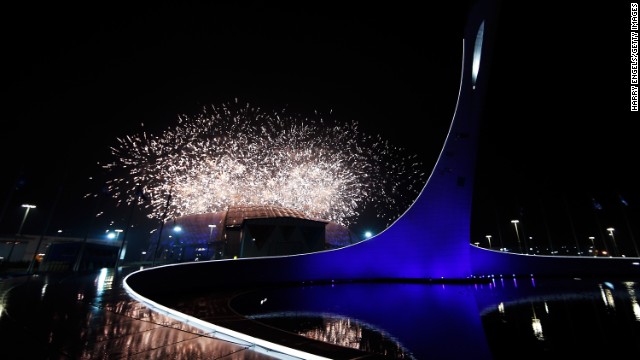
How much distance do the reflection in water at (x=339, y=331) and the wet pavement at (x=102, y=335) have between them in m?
2.68

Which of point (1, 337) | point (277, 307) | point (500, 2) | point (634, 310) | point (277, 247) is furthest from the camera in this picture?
point (277, 247)

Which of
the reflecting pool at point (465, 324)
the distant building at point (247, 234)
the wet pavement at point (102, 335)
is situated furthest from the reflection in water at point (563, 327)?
the distant building at point (247, 234)

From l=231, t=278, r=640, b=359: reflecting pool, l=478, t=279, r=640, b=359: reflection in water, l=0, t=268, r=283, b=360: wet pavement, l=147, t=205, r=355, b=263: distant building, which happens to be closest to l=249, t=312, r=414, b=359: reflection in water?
l=231, t=278, r=640, b=359: reflecting pool

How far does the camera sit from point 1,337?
432 cm

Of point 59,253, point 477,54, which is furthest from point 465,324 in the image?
point 59,253

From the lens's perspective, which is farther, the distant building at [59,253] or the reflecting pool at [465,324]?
the distant building at [59,253]

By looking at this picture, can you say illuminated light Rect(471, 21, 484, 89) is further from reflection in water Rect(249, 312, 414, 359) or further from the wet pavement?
the wet pavement

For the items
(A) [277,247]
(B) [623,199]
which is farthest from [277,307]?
(B) [623,199]

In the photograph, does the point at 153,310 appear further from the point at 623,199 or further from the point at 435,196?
the point at 623,199

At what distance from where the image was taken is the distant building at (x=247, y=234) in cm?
3366

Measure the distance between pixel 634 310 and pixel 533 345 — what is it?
698cm

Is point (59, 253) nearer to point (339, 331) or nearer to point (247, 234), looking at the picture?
point (247, 234)

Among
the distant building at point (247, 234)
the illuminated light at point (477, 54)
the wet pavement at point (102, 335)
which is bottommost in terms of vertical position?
the wet pavement at point (102, 335)

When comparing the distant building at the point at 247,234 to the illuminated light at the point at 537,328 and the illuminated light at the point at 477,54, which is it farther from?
the illuminated light at the point at 537,328
